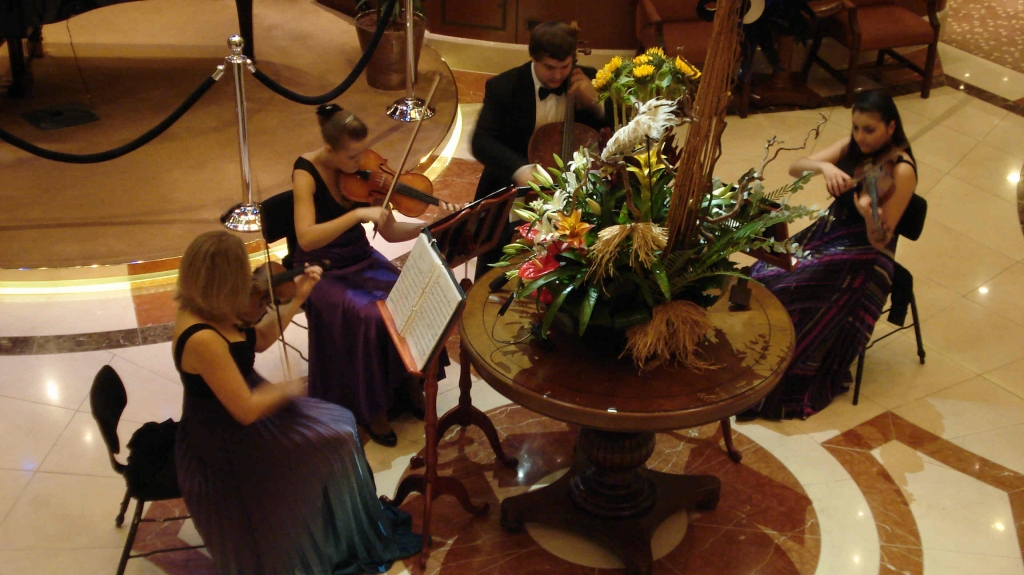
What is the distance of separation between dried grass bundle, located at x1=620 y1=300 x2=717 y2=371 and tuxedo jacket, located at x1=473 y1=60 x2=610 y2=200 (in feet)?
4.20

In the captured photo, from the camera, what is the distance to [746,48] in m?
6.11

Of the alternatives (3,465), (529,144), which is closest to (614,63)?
(529,144)

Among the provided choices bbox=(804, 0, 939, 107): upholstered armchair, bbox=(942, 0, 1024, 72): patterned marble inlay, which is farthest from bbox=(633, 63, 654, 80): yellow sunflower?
bbox=(942, 0, 1024, 72): patterned marble inlay

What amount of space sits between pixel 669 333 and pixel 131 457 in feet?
5.36

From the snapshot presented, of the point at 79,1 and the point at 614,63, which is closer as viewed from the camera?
the point at 614,63

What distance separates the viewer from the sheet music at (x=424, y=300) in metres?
2.53

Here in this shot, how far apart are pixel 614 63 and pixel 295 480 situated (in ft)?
5.29

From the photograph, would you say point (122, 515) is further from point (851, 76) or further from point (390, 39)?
point (851, 76)

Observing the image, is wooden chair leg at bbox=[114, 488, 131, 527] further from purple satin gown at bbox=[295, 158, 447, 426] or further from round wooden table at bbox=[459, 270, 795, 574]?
round wooden table at bbox=[459, 270, 795, 574]

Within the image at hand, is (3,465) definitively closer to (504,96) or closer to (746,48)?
(504,96)

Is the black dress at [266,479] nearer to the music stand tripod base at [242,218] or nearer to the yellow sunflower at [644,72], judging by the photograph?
the yellow sunflower at [644,72]

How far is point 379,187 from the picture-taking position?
11.8 ft

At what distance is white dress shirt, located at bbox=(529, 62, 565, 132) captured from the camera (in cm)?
386

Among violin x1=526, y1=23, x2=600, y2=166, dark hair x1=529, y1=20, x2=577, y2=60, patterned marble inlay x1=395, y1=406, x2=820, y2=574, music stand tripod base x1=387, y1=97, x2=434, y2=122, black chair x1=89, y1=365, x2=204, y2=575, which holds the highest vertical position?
dark hair x1=529, y1=20, x2=577, y2=60
